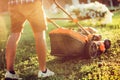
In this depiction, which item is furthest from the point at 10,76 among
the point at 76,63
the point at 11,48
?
the point at 76,63

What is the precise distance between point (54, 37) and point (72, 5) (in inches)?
16.9

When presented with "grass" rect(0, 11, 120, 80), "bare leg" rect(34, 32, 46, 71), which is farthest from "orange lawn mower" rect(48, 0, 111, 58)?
"bare leg" rect(34, 32, 46, 71)

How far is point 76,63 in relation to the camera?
273 centimetres

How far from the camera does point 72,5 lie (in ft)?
10.2

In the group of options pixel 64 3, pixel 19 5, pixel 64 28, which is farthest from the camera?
pixel 64 3

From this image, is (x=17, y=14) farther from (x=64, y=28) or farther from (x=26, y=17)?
(x=64, y=28)

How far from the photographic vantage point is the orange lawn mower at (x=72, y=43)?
273 cm

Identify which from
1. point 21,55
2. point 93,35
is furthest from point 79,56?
point 21,55

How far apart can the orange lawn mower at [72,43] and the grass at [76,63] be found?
47 millimetres

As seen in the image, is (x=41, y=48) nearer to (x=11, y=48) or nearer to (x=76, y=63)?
(x=11, y=48)

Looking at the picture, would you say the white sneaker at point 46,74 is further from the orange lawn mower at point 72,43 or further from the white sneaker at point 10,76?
the orange lawn mower at point 72,43

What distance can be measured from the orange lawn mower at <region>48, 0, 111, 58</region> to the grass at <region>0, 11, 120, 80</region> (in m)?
0.05

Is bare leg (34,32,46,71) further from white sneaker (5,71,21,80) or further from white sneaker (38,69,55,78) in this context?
white sneaker (5,71,21,80)

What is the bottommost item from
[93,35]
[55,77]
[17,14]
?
[55,77]
